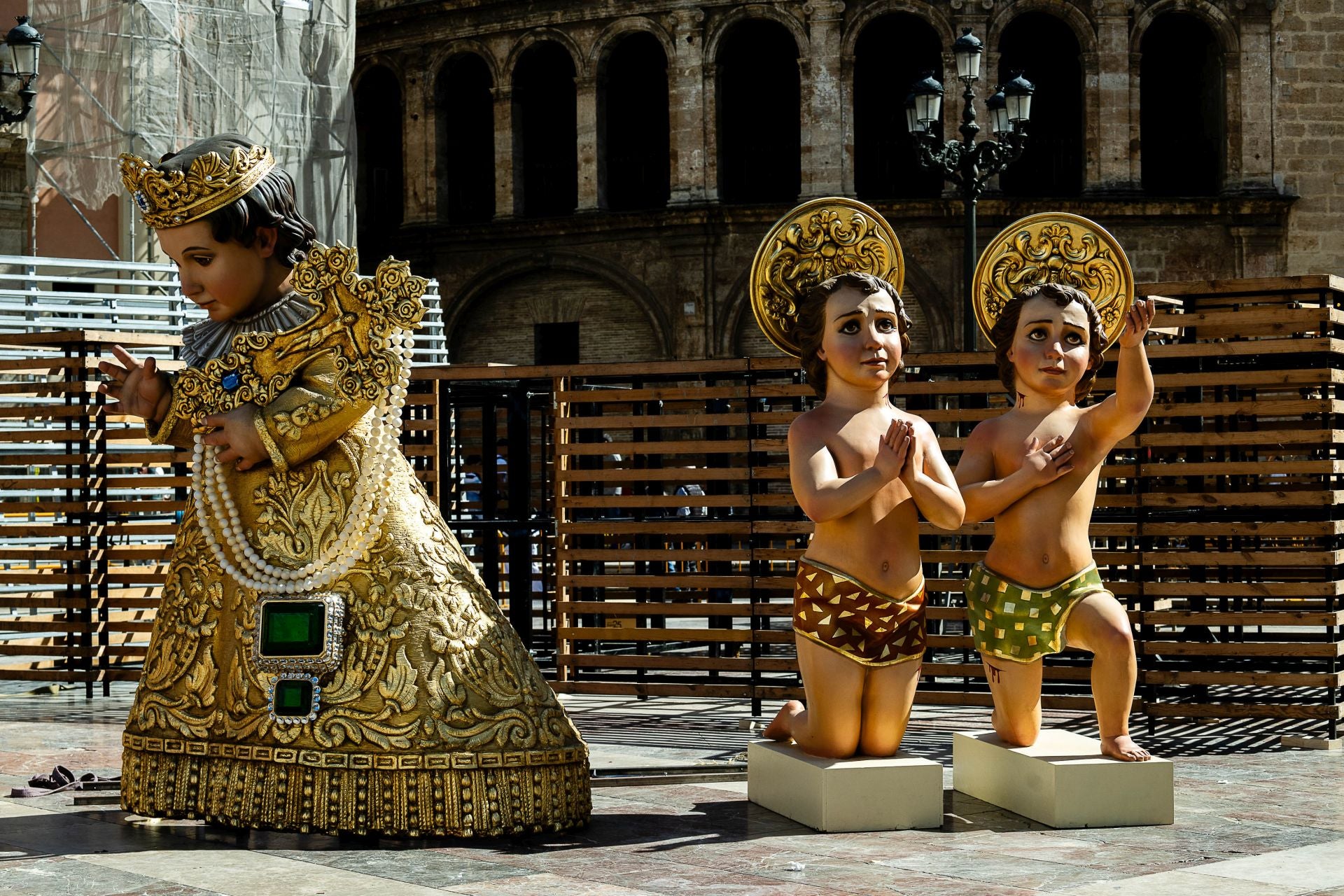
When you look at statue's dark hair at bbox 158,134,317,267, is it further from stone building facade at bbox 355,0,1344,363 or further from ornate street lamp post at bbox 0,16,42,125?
stone building facade at bbox 355,0,1344,363

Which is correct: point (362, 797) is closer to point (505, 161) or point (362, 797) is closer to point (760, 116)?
point (505, 161)

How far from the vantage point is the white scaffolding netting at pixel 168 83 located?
19172 millimetres

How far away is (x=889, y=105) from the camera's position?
2994 centimetres

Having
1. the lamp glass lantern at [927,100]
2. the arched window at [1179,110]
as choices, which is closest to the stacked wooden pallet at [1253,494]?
the lamp glass lantern at [927,100]

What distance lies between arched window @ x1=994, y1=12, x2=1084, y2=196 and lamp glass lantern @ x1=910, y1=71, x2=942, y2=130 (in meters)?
10.5

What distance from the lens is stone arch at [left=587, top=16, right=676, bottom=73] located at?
94.5 ft

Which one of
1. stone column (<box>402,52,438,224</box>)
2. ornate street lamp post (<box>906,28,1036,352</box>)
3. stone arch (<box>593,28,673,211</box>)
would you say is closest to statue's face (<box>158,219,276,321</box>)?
ornate street lamp post (<box>906,28,1036,352</box>)

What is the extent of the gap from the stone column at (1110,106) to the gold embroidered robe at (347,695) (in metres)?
23.8

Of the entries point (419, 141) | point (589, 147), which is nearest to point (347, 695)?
point (589, 147)

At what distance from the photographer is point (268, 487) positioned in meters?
5.67

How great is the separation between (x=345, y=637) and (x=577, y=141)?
25158 mm

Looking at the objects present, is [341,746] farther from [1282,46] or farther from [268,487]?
[1282,46]

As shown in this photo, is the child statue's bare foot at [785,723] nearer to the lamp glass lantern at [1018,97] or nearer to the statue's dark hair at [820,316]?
the statue's dark hair at [820,316]

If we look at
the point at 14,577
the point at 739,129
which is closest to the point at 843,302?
the point at 14,577
